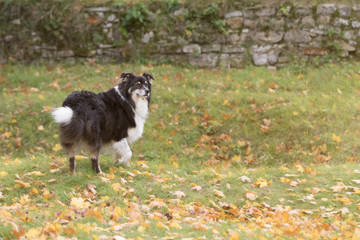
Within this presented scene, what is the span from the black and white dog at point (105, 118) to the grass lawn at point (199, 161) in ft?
1.34

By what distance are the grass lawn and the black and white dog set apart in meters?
0.41

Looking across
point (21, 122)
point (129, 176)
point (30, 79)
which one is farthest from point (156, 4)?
point (129, 176)

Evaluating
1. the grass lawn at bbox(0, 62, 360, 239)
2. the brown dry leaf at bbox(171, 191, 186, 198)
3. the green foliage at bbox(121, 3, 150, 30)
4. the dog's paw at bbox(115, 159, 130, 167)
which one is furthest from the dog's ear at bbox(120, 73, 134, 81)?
the green foliage at bbox(121, 3, 150, 30)

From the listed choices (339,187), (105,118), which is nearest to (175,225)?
(105,118)

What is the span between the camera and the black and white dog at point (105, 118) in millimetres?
6133

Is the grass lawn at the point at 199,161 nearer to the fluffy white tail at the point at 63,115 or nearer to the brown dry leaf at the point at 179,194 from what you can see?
the brown dry leaf at the point at 179,194

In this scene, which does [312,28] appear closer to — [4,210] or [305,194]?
[305,194]

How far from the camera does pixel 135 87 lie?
7016 mm

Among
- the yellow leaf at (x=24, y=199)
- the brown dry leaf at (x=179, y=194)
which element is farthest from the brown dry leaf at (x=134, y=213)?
the yellow leaf at (x=24, y=199)

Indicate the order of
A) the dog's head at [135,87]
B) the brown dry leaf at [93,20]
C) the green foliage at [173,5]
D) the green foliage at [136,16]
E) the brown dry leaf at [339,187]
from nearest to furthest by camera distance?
1. the brown dry leaf at [339,187]
2. the dog's head at [135,87]
3. the green foliage at [136,16]
4. the green foliage at [173,5]
5. the brown dry leaf at [93,20]

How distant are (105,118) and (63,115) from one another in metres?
0.88

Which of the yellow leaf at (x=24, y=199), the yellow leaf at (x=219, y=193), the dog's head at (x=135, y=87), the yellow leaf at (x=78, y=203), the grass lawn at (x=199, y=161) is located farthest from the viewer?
the dog's head at (x=135, y=87)

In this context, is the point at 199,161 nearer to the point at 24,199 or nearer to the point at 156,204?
the point at 156,204

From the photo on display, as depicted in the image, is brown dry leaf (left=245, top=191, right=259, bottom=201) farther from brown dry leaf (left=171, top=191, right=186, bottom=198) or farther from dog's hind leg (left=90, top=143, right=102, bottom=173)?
dog's hind leg (left=90, top=143, right=102, bottom=173)
